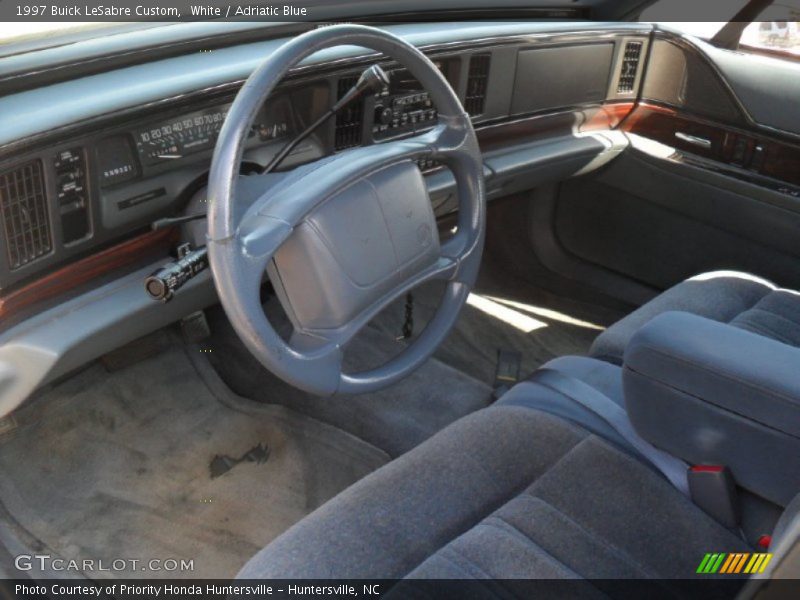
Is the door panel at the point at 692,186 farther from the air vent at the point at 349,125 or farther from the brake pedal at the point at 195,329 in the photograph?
the brake pedal at the point at 195,329

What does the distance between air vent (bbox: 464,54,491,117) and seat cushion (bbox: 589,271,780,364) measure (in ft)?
2.60

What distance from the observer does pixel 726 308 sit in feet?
6.36

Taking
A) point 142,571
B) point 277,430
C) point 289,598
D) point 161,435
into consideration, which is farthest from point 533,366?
point 289,598

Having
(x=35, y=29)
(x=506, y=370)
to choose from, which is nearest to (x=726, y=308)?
(x=506, y=370)

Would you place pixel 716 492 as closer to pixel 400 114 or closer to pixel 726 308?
pixel 726 308

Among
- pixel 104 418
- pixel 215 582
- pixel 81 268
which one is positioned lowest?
pixel 215 582

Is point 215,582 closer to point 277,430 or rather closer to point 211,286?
point 277,430

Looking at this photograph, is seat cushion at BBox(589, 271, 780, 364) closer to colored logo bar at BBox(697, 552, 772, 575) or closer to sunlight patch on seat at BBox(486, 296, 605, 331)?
colored logo bar at BBox(697, 552, 772, 575)

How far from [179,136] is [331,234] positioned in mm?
457

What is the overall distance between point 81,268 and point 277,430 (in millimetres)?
772

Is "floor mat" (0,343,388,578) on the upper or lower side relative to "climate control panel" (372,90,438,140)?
lower

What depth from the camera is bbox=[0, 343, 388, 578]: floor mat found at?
199 cm

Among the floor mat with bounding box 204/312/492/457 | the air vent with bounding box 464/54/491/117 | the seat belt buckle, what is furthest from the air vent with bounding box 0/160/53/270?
A: the air vent with bounding box 464/54/491/117

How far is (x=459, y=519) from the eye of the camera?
136 centimetres
